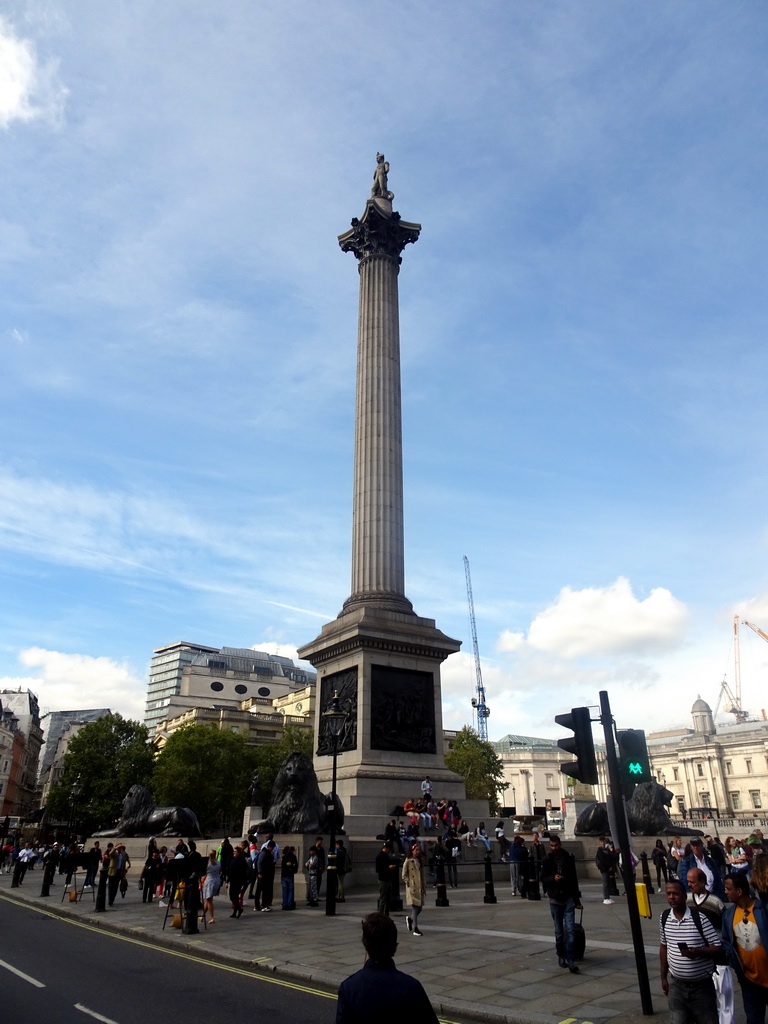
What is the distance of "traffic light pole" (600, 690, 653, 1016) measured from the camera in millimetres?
8781

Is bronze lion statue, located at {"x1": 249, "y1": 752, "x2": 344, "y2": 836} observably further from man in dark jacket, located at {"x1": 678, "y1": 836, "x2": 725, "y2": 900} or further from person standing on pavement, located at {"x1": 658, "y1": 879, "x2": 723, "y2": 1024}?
person standing on pavement, located at {"x1": 658, "y1": 879, "x2": 723, "y2": 1024}

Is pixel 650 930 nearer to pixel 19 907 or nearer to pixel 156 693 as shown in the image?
pixel 19 907

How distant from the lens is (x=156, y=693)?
174 metres

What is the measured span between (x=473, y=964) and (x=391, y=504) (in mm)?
26564

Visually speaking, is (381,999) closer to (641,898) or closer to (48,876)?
(641,898)

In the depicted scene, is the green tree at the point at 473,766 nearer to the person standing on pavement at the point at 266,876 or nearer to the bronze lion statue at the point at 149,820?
the bronze lion statue at the point at 149,820

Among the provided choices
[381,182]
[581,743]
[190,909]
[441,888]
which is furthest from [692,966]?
[381,182]

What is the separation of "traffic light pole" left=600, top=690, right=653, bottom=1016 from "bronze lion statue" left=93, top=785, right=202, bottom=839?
26527 millimetres

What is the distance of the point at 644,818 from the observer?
29.3m

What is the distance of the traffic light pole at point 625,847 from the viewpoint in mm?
8781

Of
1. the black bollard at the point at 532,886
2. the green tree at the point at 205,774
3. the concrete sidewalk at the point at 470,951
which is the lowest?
the concrete sidewalk at the point at 470,951

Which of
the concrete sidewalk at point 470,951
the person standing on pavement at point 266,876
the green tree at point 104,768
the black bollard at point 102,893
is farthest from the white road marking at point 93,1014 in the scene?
the green tree at point 104,768

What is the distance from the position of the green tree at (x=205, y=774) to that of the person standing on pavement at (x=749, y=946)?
63.1 metres

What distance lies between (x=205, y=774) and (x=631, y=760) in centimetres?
6323
